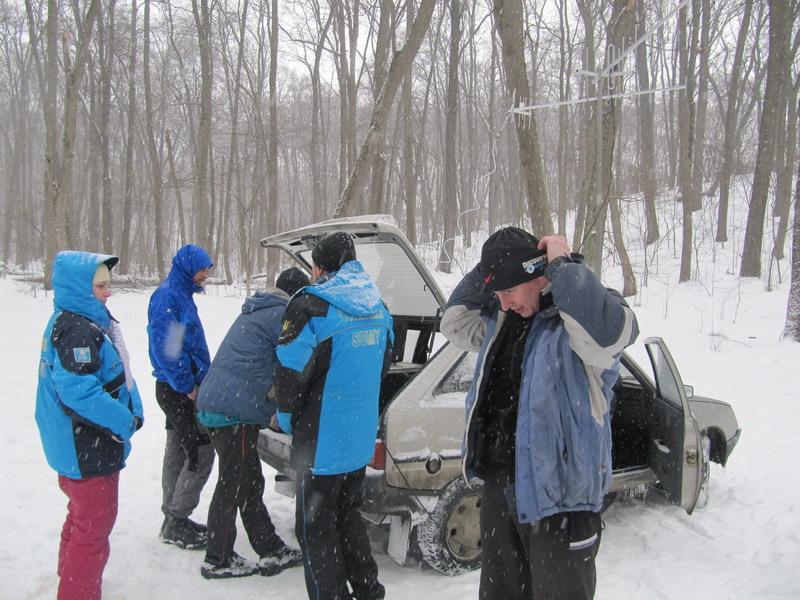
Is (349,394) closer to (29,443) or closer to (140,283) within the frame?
(29,443)

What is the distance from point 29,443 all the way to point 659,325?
1131 cm

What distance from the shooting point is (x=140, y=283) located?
68.0 feet

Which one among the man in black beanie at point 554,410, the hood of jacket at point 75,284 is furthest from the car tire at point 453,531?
the hood of jacket at point 75,284

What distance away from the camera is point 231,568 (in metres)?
3.50

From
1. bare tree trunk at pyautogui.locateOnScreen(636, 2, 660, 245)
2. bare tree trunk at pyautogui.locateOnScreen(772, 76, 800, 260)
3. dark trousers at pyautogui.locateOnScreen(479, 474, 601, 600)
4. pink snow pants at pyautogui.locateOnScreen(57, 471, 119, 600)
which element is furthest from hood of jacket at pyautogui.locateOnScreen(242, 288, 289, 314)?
bare tree trunk at pyautogui.locateOnScreen(636, 2, 660, 245)

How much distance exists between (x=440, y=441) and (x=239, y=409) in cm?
117

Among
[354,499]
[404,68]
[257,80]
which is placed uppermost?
[257,80]

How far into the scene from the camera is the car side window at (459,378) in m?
3.64

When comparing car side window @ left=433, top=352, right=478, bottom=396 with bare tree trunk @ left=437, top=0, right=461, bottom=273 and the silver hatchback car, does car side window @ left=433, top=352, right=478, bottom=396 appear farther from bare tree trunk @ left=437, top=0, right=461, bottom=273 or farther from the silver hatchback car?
bare tree trunk @ left=437, top=0, right=461, bottom=273

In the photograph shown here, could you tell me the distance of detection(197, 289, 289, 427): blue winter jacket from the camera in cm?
333

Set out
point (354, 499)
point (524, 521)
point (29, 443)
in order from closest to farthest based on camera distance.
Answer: point (524, 521)
point (354, 499)
point (29, 443)

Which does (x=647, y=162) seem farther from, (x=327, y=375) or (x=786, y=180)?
(x=327, y=375)

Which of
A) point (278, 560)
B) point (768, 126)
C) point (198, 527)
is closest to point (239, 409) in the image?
point (278, 560)

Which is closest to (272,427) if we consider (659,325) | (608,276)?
(659,325)
